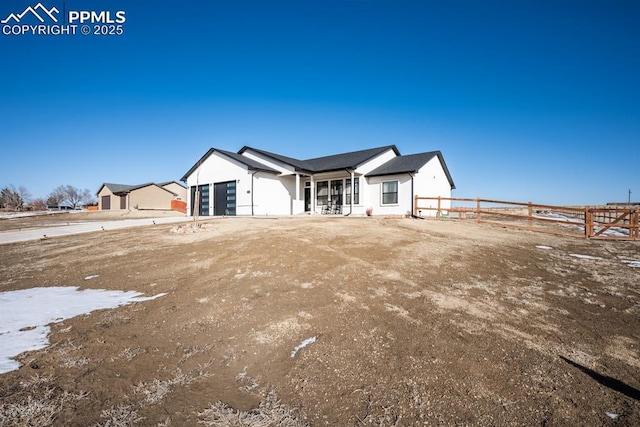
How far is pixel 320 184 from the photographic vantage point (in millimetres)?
21531

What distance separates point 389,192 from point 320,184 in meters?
5.41

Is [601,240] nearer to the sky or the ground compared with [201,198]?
nearer to the ground

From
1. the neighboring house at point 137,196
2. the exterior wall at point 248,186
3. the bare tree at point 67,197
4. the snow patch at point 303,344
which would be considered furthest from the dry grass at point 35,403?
the bare tree at point 67,197

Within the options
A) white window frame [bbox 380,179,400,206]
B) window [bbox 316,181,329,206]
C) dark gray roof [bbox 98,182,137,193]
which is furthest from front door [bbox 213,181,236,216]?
dark gray roof [bbox 98,182,137,193]

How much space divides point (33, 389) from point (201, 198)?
69.2ft

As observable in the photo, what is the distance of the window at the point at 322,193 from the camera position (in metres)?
21.0

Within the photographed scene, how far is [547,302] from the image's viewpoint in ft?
15.1

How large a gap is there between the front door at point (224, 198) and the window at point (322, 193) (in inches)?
246

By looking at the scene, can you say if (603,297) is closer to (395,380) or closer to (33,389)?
(395,380)

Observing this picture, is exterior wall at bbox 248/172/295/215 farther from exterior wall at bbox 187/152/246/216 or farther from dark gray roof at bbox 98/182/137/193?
dark gray roof at bbox 98/182/137/193

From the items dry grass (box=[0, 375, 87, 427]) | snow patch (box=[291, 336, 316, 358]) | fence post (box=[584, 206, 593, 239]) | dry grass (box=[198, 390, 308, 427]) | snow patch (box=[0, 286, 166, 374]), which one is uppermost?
A: fence post (box=[584, 206, 593, 239])

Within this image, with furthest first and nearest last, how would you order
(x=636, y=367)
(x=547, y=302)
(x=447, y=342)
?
(x=547, y=302)
(x=447, y=342)
(x=636, y=367)

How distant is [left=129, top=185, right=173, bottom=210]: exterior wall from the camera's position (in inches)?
1433

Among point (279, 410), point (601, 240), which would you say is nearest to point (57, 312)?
point (279, 410)
